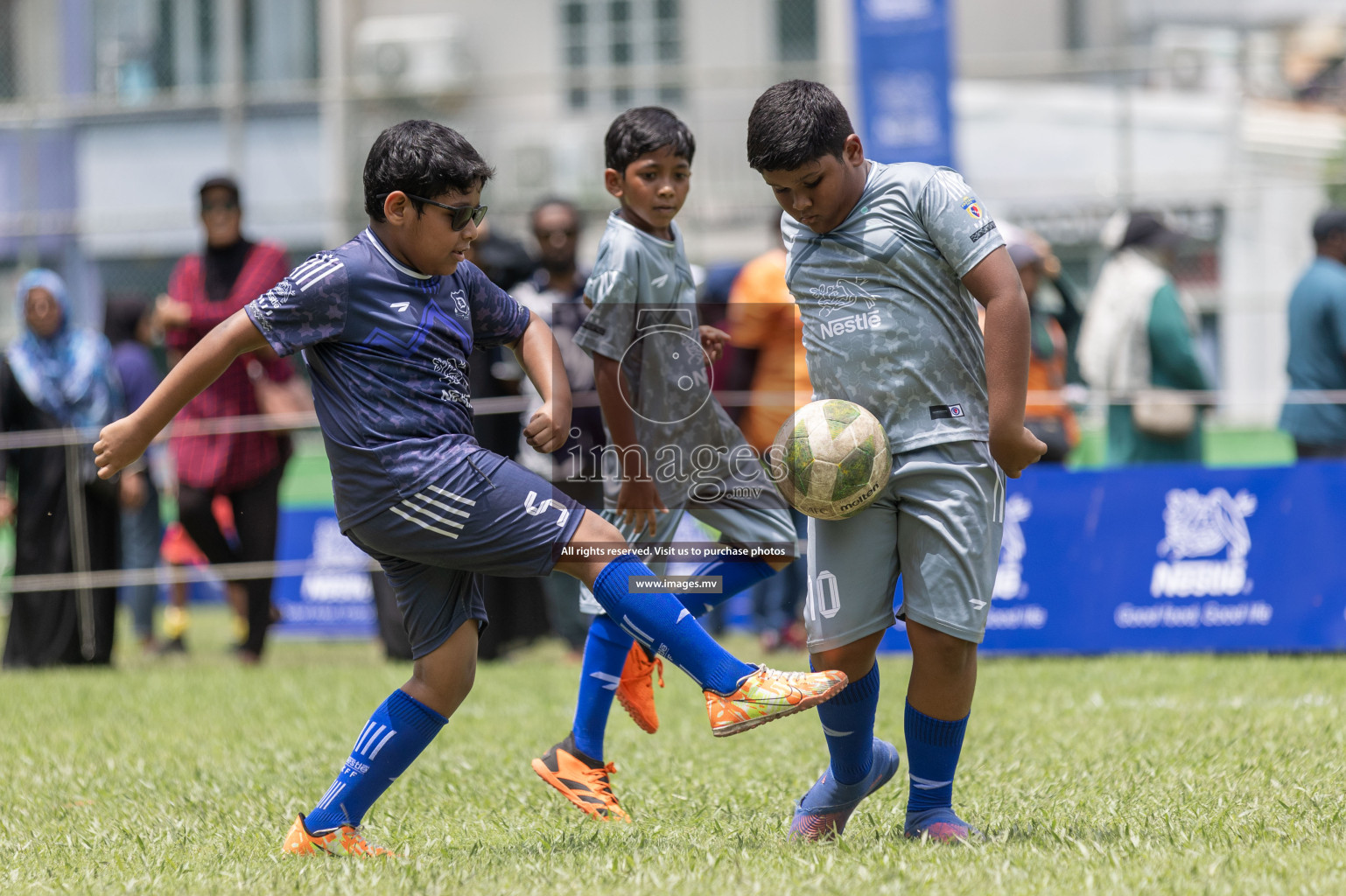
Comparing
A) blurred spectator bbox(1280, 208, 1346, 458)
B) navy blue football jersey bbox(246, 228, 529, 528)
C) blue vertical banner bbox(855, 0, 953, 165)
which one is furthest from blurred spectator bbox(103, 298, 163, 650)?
blurred spectator bbox(1280, 208, 1346, 458)

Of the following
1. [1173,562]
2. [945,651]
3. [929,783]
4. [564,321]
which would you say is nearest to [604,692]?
[929,783]

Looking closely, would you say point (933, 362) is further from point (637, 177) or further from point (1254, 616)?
point (1254, 616)

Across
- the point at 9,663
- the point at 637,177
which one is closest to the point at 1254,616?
the point at 637,177

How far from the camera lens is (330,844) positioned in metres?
4.03

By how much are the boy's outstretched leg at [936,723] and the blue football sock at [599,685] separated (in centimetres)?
105

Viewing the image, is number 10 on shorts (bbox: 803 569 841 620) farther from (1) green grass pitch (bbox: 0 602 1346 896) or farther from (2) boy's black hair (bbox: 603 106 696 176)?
(2) boy's black hair (bbox: 603 106 696 176)

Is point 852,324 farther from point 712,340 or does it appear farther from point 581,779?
point 581,779

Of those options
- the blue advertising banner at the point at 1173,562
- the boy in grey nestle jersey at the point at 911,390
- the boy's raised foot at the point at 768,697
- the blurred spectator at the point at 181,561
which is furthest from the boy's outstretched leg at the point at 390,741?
the blurred spectator at the point at 181,561

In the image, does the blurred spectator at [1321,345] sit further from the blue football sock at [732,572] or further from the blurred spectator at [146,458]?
the blurred spectator at [146,458]

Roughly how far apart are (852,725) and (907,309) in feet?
3.49

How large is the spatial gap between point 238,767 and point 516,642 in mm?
3826

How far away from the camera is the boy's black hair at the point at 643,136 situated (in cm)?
474

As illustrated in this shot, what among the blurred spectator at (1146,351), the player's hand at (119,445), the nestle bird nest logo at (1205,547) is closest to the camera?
the player's hand at (119,445)

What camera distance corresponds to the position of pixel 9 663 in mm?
9430
